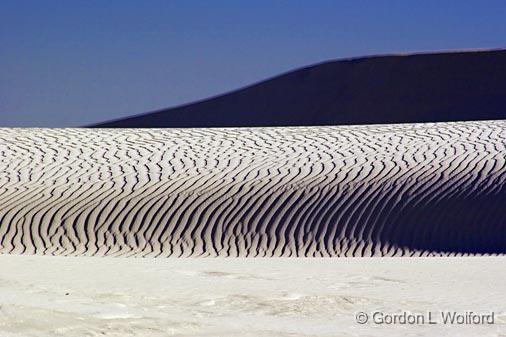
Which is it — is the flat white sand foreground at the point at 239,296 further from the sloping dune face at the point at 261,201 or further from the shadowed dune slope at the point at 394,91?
the shadowed dune slope at the point at 394,91

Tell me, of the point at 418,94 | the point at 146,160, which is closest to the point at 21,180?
the point at 146,160

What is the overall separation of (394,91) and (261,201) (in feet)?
105

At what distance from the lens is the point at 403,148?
56.0ft

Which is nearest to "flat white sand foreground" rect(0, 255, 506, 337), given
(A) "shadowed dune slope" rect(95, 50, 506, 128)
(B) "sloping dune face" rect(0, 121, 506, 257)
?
(B) "sloping dune face" rect(0, 121, 506, 257)

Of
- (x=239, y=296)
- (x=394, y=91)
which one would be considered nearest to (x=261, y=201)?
(x=239, y=296)

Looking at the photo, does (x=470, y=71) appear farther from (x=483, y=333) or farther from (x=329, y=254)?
(x=483, y=333)

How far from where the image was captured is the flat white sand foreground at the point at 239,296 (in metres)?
6.05

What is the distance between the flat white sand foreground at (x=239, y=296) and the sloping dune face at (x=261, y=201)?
2762mm

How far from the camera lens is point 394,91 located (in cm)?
4538

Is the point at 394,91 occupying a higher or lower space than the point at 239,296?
lower

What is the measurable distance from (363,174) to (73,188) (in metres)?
4.08

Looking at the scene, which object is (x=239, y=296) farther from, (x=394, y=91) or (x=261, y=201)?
(x=394, y=91)

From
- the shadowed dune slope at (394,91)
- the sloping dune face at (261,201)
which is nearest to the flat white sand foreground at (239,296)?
the sloping dune face at (261,201)

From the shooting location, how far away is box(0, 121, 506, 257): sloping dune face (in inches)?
515
